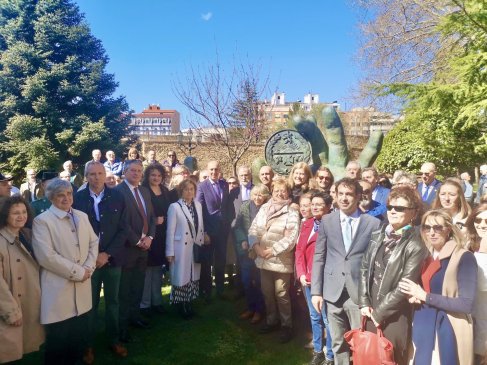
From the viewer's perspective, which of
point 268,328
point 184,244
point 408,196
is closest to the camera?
point 408,196

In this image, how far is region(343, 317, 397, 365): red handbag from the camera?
2.68 meters

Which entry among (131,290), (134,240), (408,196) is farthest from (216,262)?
(408,196)

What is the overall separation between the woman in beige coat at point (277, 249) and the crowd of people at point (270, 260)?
0.04ft

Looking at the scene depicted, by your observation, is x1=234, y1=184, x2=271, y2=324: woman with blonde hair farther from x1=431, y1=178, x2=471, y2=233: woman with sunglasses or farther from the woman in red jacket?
x1=431, y1=178, x2=471, y2=233: woman with sunglasses

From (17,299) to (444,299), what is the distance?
3.20 metres

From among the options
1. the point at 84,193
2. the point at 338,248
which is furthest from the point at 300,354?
the point at 84,193

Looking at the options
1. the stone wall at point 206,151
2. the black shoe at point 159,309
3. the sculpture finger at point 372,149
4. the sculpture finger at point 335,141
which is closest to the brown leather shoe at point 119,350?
the black shoe at point 159,309

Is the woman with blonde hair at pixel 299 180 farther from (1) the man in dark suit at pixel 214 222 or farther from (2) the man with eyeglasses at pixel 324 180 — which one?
(1) the man in dark suit at pixel 214 222

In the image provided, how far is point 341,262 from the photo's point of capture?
3418 millimetres

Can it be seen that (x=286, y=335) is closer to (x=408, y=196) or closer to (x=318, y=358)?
(x=318, y=358)

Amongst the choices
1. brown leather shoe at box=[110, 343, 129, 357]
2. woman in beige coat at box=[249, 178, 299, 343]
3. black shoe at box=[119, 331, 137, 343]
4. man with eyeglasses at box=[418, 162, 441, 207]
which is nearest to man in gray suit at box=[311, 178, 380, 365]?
woman in beige coat at box=[249, 178, 299, 343]

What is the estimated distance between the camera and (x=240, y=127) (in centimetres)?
1962

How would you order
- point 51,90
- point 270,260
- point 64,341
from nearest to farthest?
point 64,341 → point 270,260 → point 51,90

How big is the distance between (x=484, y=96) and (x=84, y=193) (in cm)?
668
